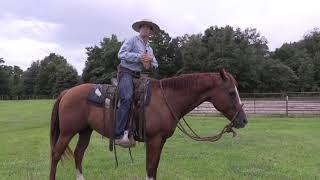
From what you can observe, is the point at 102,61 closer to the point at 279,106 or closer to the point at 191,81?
the point at 279,106

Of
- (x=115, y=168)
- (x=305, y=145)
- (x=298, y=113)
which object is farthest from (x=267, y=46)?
(x=115, y=168)

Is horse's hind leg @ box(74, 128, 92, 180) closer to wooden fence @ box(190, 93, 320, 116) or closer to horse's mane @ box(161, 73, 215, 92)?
horse's mane @ box(161, 73, 215, 92)

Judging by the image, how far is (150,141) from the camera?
7664 mm

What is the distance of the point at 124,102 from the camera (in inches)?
312

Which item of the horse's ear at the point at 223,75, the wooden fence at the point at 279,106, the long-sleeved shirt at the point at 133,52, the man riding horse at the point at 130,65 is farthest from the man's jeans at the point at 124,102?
the wooden fence at the point at 279,106

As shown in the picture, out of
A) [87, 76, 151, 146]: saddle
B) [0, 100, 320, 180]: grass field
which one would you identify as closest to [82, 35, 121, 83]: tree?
[0, 100, 320, 180]: grass field

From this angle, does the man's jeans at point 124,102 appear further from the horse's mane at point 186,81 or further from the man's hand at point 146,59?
the horse's mane at point 186,81

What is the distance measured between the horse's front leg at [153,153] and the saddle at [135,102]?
22 centimetres

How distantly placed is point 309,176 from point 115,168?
4022 mm

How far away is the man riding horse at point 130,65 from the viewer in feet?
26.0

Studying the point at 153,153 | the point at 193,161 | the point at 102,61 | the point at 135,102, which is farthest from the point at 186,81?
the point at 102,61

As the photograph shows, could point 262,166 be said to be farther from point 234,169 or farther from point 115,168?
point 115,168

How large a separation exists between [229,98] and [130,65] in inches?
66.5

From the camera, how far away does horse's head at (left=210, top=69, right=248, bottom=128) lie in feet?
25.3
